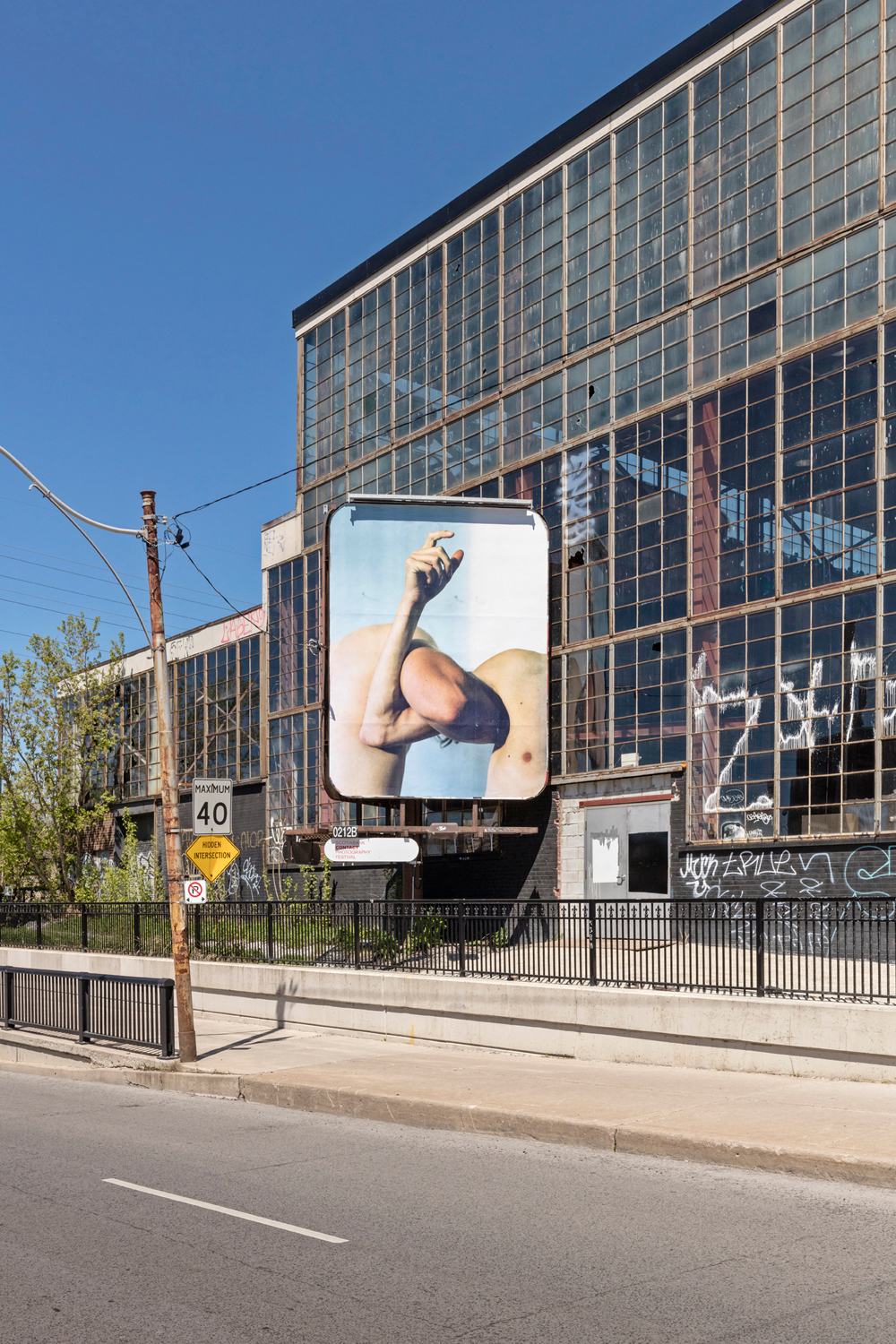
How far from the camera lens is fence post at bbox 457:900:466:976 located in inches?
733

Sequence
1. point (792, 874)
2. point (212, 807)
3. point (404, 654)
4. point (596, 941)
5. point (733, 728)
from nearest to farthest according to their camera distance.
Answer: point (596, 941)
point (212, 807)
point (792, 874)
point (733, 728)
point (404, 654)

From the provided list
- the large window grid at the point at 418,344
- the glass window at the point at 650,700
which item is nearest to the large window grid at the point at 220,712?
the large window grid at the point at 418,344

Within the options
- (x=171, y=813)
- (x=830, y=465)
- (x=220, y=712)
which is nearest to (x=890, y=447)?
(x=830, y=465)

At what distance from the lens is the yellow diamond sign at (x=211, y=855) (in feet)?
60.8

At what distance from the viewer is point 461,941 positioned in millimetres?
18641

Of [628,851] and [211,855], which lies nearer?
[211,855]

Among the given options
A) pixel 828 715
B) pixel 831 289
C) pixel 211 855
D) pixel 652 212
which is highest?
pixel 652 212

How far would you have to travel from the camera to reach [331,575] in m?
29.2

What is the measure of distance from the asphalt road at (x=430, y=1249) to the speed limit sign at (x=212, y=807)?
6.93m

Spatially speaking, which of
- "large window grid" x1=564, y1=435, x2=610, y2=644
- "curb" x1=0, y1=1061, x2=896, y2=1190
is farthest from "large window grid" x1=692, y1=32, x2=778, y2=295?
"curb" x1=0, y1=1061, x2=896, y2=1190

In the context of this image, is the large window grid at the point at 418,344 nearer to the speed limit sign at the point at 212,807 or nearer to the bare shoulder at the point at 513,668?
the bare shoulder at the point at 513,668

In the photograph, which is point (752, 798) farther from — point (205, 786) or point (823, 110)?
point (823, 110)

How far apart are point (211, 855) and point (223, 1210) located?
33.2 feet

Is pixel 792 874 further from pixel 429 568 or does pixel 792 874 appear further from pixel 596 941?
pixel 429 568
